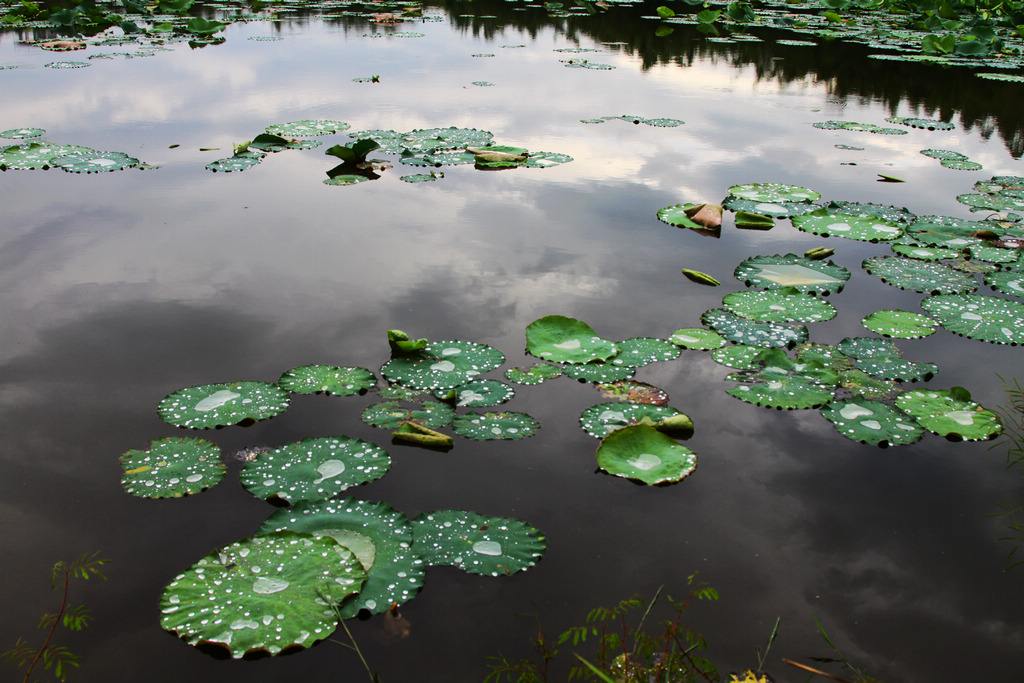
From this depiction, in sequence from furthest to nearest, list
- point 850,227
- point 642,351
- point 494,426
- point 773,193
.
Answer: point 773,193, point 850,227, point 642,351, point 494,426

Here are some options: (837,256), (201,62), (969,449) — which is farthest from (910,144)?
(201,62)

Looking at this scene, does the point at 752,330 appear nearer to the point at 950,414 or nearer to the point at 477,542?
the point at 950,414

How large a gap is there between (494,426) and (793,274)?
1745 mm

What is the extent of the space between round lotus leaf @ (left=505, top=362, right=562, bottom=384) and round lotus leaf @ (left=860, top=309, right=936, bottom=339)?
1262 millimetres

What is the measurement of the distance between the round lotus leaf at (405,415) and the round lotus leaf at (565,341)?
449 mm

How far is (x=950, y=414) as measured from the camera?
2234 millimetres

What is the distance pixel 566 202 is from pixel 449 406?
2.12 m

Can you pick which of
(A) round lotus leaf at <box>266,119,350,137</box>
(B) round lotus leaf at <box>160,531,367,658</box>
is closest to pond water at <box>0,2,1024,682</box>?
(B) round lotus leaf at <box>160,531,367,658</box>

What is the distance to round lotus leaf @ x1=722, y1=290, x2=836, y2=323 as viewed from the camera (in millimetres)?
2775

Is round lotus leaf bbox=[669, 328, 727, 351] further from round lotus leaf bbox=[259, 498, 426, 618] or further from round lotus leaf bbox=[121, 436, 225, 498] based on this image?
round lotus leaf bbox=[121, 436, 225, 498]

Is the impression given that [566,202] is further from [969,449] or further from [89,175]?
[89,175]

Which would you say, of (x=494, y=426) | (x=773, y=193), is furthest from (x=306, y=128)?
(x=494, y=426)

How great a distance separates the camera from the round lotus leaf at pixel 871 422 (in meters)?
2.14

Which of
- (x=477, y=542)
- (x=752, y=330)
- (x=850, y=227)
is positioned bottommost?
(x=477, y=542)
